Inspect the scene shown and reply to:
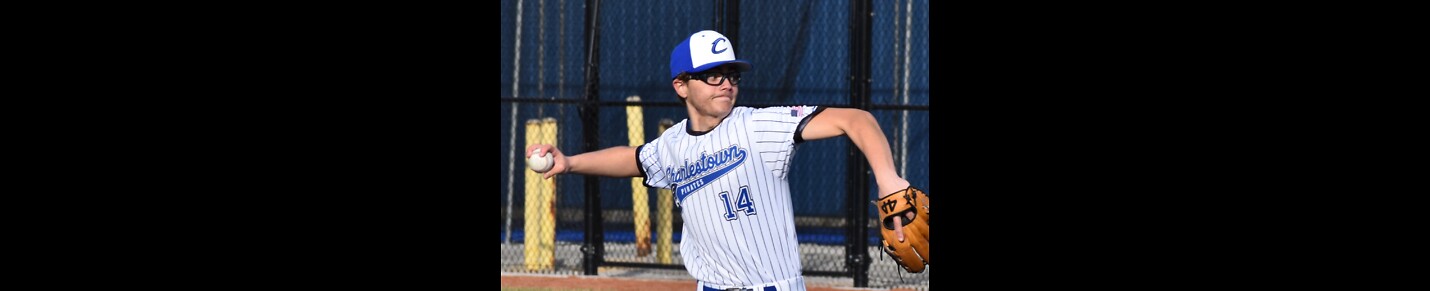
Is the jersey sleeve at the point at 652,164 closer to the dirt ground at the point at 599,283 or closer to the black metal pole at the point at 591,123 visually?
the dirt ground at the point at 599,283

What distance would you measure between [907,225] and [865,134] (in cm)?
36

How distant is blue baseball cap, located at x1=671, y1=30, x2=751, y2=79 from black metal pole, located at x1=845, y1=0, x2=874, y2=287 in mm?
5334

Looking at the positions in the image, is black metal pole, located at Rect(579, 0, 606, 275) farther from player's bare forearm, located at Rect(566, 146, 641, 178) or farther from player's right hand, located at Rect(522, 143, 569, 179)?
player's right hand, located at Rect(522, 143, 569, 179)

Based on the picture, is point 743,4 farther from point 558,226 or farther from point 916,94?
point 558,226

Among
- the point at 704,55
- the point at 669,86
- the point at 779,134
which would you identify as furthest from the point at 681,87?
the point at 669,86

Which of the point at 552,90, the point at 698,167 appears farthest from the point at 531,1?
the point at 698,167

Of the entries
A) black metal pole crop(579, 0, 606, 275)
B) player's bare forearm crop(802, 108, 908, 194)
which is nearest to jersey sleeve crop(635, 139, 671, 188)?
player's bare forearm crop(802, 108, 908, 194)

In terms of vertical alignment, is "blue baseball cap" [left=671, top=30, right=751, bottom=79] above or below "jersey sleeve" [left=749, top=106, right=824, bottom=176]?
above

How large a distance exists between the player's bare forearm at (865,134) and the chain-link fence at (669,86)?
8.11 m

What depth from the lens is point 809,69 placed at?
48.8ft

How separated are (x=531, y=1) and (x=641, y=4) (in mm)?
1146

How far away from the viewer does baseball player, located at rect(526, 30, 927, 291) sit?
5758 mm

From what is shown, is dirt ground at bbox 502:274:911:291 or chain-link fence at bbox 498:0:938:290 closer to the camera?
dirt ground at bbox 502:274:911:291

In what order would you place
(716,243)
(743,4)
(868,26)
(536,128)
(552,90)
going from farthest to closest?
(552,90)
(743,4)
(536,128)
(868,26)
(716,243)
